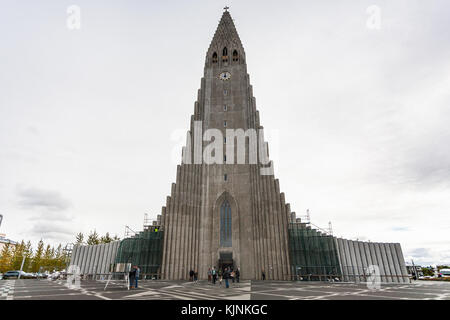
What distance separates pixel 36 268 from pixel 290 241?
7020 centimetres

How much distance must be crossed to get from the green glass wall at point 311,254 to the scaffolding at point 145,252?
19.8 meters

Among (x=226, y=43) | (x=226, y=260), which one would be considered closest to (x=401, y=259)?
(x=226, y=260)

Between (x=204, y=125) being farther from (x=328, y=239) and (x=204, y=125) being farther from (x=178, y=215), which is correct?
(x=328, y=239)

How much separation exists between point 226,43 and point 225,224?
1549 inches

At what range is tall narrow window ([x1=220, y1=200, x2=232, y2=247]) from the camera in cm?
3556

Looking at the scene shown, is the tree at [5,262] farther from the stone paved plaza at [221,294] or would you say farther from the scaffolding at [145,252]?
the stone paved plaza at [221,294]

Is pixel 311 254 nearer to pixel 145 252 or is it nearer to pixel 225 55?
pixel 145 252

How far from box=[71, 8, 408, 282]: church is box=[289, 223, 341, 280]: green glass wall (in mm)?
131

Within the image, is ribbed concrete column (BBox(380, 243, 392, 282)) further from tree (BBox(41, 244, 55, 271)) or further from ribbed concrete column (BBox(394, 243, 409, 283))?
tree (BBox(41, 244, 55, 271))

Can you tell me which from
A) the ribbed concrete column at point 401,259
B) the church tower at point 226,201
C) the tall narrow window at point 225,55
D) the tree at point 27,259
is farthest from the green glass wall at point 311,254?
the tree at point 27,259

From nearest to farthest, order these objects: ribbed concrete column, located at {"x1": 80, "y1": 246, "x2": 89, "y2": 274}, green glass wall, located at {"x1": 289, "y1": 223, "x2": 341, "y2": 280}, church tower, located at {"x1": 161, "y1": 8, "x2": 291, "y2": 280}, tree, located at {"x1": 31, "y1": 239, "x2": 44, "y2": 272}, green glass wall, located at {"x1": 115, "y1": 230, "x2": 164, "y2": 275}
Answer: green glass wall, located at {"x1": 289, "y1": 223, "x2": 341, "y2": 280}
church tower, located at {"x1": 161, "y1": 8, "x2": 291, "y2": 280}
green glass wall, located at {"x1": 115, "y1": 230, "x2": 164, "y2": 275}
ribbed concrete column, located at {"x1": 80, "y1": 246, "x2": 89, "y2": 274}
tree, located at {"x1": 31, "y1": 239, "x2": 44, "y2": 272}

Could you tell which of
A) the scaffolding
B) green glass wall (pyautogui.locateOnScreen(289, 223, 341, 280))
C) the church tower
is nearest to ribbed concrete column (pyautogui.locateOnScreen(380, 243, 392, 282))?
green glass wall (pyautogui.locateOnScreen(289, 223, 341, 280))

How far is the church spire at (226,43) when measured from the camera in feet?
166
